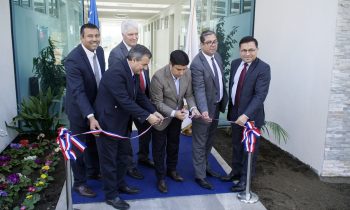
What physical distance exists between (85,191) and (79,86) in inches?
40.1

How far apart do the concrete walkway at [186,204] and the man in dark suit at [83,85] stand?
200 millimetres

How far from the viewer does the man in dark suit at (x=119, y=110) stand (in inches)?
101

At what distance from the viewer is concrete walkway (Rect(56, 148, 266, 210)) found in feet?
9.54

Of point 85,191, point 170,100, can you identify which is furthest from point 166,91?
point 85,191

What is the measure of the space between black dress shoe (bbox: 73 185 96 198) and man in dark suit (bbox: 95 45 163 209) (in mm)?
231

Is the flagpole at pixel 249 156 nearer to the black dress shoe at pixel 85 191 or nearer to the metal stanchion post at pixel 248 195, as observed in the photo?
the metal stanchion post at pixel 248 195

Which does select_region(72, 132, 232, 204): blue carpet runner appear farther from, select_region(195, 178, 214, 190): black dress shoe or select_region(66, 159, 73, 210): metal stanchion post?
select_region(66, 159, 73, 210): metal stanchion post

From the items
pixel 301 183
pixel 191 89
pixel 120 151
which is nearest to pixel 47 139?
pixel 120 151

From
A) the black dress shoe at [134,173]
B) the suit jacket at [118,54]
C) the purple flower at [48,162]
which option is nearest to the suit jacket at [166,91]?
the suit jacket at [118,54]

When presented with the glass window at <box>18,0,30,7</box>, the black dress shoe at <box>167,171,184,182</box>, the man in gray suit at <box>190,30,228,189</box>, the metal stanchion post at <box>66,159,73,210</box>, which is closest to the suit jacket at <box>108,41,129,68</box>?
the man in gray suit at <box>190,30,228,189</box>

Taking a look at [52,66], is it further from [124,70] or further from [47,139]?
[124,70]

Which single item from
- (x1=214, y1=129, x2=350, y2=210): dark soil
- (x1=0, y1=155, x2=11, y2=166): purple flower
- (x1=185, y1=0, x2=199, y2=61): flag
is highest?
(x1=185, y1=0, x2=199, y2=61): flag

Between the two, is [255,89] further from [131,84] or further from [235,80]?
[131,84]

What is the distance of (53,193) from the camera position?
318cm
